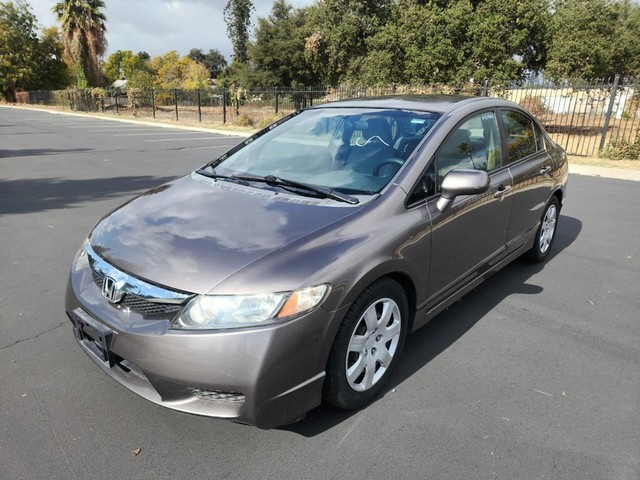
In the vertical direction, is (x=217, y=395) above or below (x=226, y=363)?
below

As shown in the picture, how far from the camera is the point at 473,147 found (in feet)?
11.4

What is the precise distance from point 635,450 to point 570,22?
25.3 m

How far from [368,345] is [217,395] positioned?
0.84 metres

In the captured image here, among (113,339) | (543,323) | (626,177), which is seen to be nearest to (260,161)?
(113,339)

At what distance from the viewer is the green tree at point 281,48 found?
146ft

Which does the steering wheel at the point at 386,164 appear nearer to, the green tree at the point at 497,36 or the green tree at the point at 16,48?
the green tree at the point at 497,36

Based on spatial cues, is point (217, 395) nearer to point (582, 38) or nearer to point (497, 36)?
point (497, 36)

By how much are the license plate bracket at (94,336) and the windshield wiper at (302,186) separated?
1.31m

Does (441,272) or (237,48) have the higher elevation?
(237,48)

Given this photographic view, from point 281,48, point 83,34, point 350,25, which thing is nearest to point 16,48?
point 83,34

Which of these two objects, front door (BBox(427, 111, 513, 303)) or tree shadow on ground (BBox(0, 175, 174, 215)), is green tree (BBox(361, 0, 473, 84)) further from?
front door (BBox(427, 111, 513, 303))

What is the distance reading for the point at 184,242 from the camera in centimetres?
238

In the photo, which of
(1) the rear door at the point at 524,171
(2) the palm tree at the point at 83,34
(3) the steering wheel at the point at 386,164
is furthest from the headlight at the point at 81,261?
(2) the palm tree at the point at 83,34

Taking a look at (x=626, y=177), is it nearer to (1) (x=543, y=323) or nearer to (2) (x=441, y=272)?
(1) (x=543, y=323)
